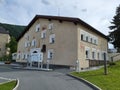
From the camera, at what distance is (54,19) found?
3456 centimetres

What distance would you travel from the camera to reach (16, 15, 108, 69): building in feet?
102

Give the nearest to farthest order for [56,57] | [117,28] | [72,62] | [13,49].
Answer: [72,62] → [56,57] → [117,28] → [13,49]

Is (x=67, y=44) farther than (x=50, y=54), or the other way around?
(x=50, y=54)

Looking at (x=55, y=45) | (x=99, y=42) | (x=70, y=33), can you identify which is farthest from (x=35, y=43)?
(x=99, y=42)

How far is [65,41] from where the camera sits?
32.1m

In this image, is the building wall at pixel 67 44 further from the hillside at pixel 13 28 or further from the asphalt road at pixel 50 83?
the hillside at pixel 13 28

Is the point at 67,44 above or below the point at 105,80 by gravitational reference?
above

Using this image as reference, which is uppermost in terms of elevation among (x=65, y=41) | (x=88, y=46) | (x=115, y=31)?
(x=115, y=31)

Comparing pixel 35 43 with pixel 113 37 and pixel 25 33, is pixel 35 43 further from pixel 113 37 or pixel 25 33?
pixel 113 37

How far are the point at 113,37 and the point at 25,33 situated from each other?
19108 mm

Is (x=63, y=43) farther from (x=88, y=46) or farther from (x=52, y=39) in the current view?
(x=88, y=46)

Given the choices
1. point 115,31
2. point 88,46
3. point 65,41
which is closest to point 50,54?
point 65,41

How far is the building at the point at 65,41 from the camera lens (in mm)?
31197

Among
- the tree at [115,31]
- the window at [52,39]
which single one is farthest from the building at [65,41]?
the tree at [115,31]
